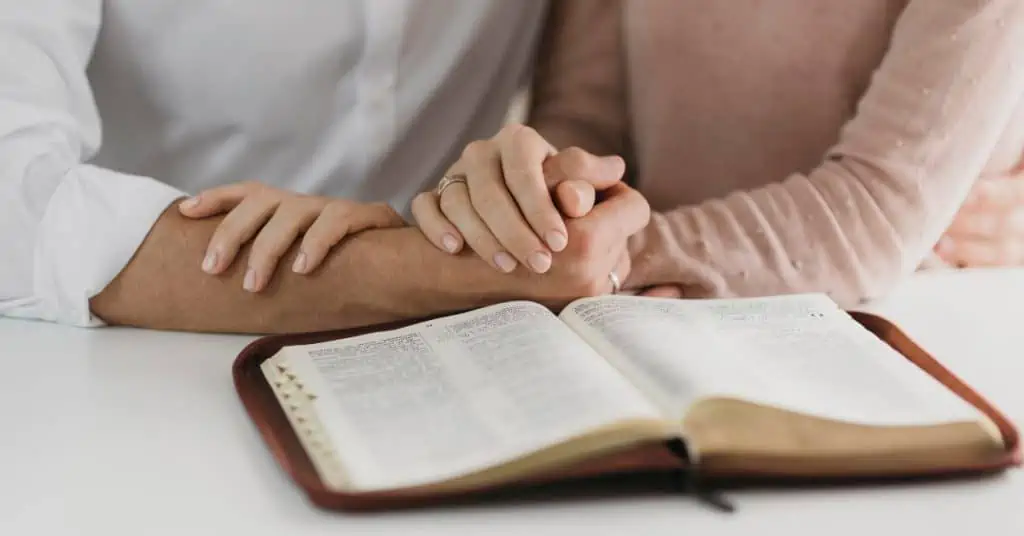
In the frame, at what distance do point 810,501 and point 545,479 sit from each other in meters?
0.13

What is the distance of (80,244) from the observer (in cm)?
69

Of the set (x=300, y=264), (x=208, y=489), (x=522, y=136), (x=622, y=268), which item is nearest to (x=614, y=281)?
(x=622, y=268)

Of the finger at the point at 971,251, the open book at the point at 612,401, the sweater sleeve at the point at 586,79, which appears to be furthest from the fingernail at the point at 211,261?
the finger at the point at 971,251

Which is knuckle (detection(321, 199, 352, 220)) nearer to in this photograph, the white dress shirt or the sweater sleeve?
the white dress shirt

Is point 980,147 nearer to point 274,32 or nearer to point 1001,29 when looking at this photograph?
point 1001,29

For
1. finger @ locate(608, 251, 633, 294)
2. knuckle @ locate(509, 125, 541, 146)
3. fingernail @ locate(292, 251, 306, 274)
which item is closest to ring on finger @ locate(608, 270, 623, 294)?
finger @ locate(608, 251, 633, 294)

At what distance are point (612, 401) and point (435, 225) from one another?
9.9 inches

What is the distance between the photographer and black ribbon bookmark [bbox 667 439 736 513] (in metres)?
0.47

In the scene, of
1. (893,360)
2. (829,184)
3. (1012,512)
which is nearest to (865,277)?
(829,184)

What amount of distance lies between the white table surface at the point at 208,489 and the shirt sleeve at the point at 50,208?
0.06 meters

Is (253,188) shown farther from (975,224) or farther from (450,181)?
(975,224)

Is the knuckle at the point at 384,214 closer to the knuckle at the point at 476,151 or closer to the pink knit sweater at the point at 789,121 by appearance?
the knuckle at the point at 476,151

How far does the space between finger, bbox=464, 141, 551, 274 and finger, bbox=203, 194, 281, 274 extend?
0.13 metres

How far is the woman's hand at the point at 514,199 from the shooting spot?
2.16ft
